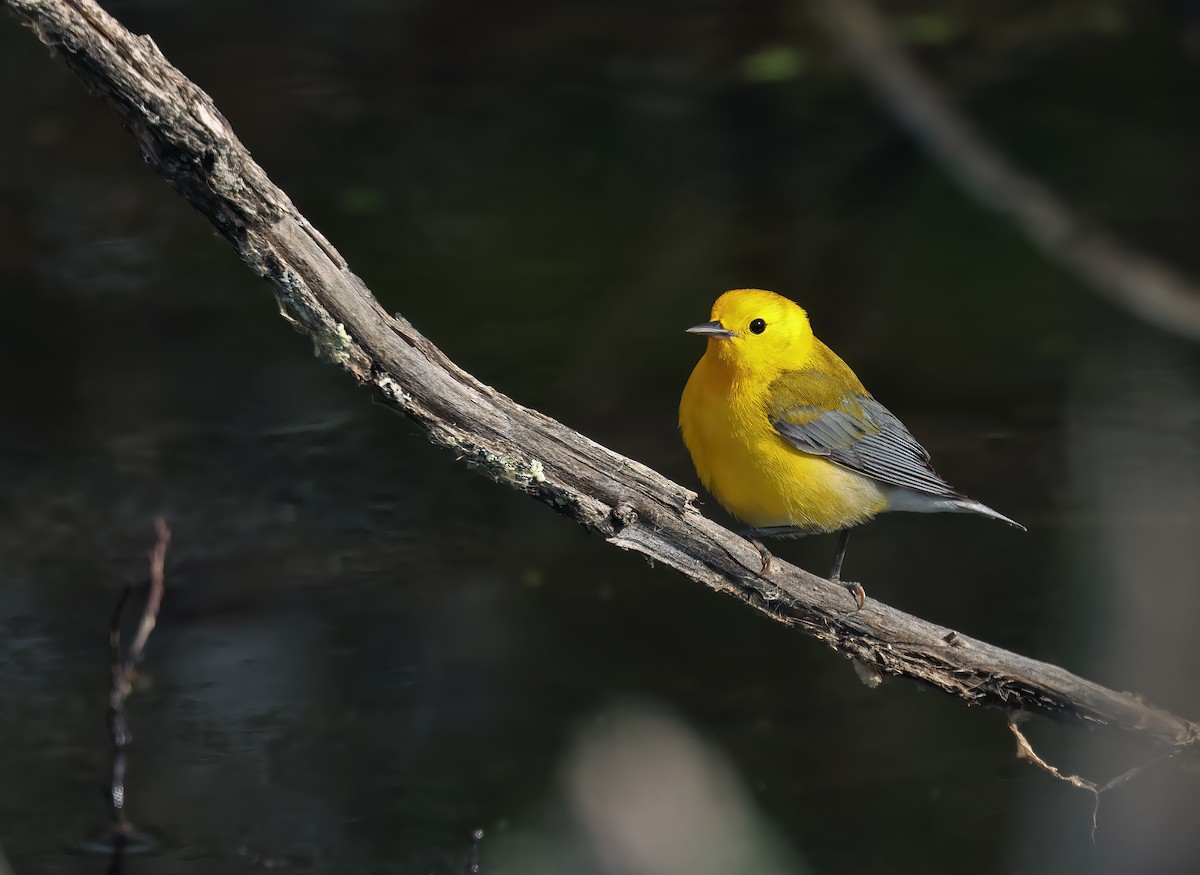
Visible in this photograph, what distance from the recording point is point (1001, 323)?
7.98 metres

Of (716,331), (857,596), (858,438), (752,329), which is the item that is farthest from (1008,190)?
(857,596)

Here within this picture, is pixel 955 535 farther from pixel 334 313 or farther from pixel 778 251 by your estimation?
pixel 334 313

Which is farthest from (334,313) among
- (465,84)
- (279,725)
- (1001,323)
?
(465,84)

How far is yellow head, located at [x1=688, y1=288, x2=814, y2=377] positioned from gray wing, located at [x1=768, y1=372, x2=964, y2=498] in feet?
0.33

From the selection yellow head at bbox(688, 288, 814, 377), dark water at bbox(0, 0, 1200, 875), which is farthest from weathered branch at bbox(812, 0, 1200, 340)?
yellow head at bbox(688, 288, 814, 377)

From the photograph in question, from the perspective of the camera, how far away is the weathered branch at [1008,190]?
768 centimetres

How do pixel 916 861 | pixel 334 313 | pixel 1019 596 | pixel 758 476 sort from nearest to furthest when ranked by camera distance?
1. pixel 334 313
2. pixel 758 476
3. pixel 916 861
4. pixel 1019 596

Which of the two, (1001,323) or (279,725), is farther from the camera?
(1001,323)

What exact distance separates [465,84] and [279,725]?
661 centimetres

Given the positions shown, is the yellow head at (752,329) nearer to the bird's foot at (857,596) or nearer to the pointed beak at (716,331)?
the pointed beak at (716,331)

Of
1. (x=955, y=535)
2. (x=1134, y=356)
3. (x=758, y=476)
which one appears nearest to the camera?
(x=758, y=476)

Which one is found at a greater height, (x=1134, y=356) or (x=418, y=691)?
(x=1134, y=356)

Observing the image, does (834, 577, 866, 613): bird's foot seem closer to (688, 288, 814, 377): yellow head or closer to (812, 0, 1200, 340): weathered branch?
(688, 288, 814, 377): yellow head

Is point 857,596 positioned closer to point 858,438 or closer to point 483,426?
point 858,438
